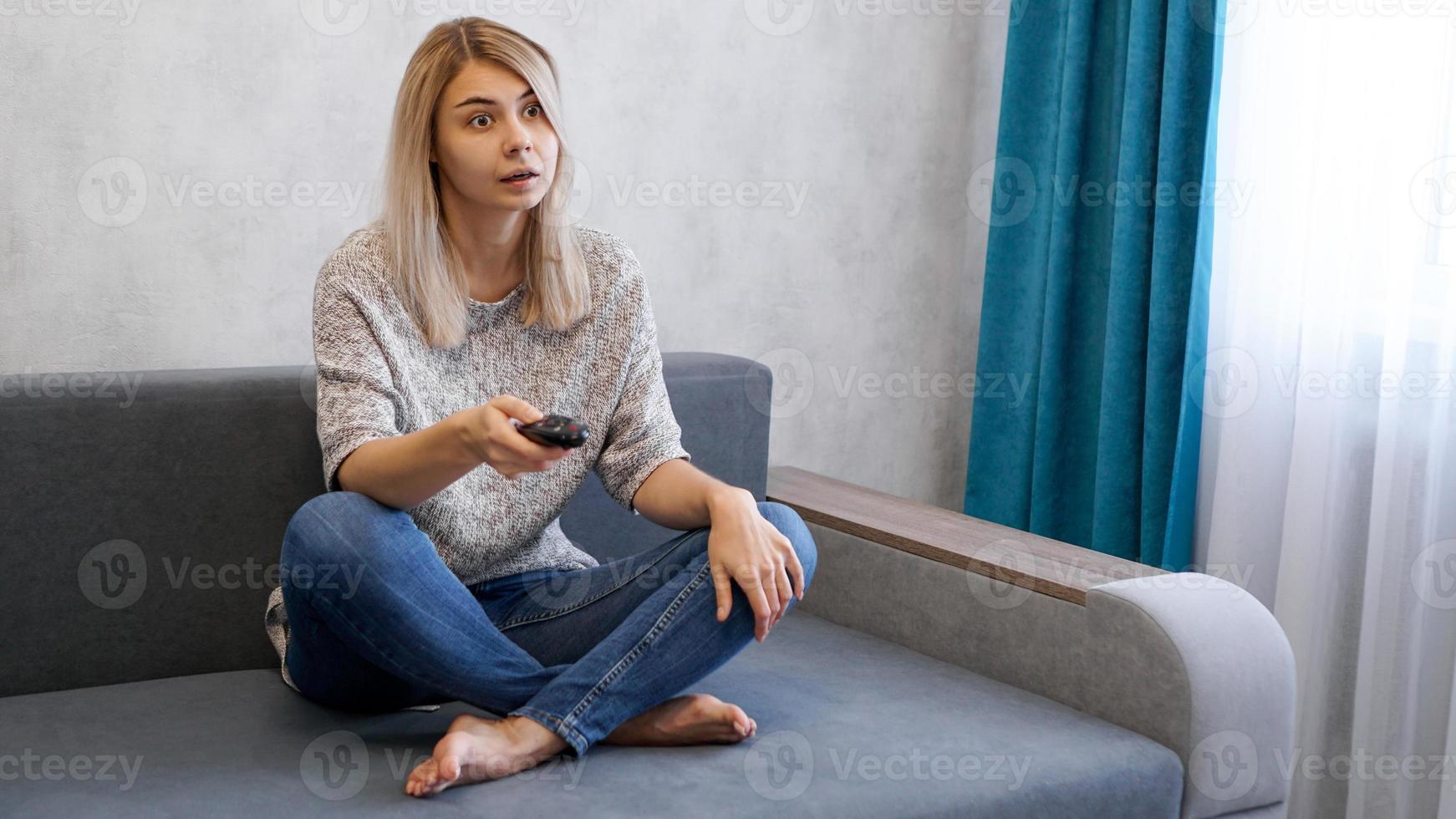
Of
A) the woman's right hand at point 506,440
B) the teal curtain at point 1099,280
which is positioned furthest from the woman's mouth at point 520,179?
the teal curtain at point 1099,280

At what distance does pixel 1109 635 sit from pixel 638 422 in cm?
64

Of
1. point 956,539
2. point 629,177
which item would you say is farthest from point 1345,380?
point 629,177

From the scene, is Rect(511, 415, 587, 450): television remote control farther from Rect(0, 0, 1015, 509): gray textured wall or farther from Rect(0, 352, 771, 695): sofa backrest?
Rect(0, 0, 1015, 509): gray textured wall

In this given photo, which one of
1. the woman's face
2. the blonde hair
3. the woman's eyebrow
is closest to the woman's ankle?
the blonde hair

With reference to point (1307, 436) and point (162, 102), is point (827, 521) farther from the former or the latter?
point (162, 102)

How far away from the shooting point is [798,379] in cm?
262

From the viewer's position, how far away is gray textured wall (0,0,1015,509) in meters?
1.88

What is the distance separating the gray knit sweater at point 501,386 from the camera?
Result: 158cm

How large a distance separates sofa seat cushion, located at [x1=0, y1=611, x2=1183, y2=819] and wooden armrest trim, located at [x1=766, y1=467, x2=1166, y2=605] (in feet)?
0.52

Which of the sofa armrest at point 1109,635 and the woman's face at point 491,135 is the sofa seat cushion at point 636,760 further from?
the woman's face at point 491,135

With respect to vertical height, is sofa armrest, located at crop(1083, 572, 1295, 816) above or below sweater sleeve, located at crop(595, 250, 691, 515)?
below

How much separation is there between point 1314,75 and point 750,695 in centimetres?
133

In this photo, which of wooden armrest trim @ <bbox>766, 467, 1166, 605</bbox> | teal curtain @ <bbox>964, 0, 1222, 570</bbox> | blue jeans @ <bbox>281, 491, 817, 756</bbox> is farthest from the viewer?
teal curtain @ <bbox>964, 0, 1222, 570</bbox>

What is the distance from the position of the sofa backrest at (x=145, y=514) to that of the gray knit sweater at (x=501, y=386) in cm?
8
